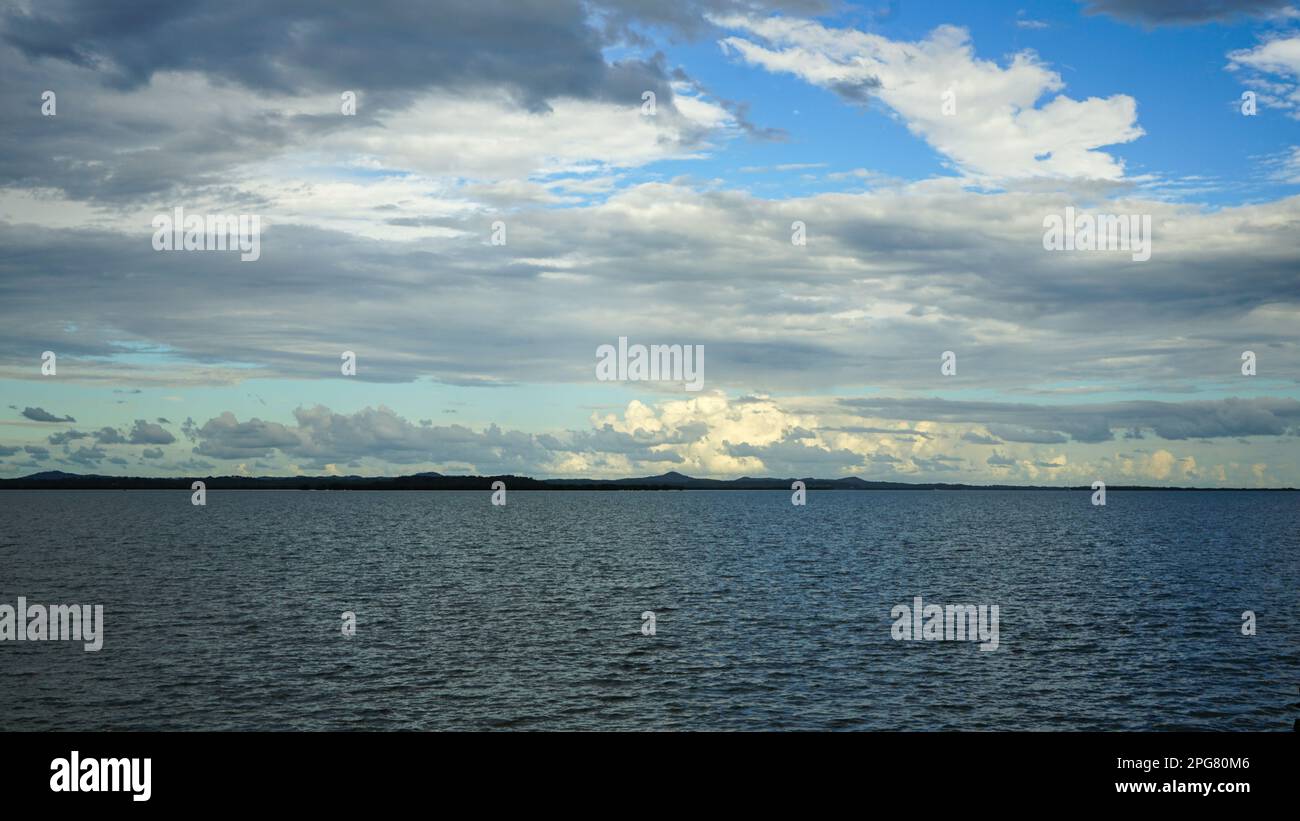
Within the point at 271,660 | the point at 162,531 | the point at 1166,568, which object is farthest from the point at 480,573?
the point at 162,531

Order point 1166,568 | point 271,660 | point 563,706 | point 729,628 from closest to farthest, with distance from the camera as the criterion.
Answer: point 563,706 → point 271,660 → point 729,628 → point 1166,568

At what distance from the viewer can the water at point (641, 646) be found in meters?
39.8

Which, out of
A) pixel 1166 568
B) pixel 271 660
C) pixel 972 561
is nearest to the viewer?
pixel 271 660

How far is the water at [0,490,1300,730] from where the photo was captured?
130ft

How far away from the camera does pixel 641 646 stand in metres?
53.4

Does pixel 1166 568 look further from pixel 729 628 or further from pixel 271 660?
pixel 271 660

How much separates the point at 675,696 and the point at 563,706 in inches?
195

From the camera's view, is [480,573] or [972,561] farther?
[972,561]

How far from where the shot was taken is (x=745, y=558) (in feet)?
376

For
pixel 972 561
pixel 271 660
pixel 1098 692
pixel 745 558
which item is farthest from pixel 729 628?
pixel 972 561

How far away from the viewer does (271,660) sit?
4944 centimetres
